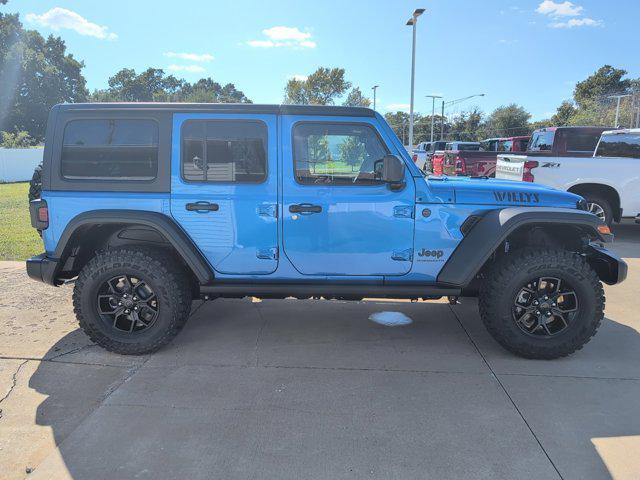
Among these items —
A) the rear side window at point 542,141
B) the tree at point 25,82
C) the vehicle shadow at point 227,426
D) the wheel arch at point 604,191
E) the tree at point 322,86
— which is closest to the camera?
the vehicle shadow at point 227,426

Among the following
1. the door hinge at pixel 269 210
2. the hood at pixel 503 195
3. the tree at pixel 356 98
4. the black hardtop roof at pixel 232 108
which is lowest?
the door hinge at pixel 269 210

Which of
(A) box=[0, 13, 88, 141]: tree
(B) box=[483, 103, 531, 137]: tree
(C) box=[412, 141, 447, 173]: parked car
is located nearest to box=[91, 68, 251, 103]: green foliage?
(A) box=[0, 13, 88, 141]: tree

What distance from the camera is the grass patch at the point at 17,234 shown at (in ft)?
23.1

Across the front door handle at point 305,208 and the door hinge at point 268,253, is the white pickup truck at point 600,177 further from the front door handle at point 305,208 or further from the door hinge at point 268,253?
the door hinge at point 268,253

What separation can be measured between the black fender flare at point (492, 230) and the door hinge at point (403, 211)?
1.57ft

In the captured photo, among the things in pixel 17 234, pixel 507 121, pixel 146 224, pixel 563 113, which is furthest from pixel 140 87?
pixel 146 224

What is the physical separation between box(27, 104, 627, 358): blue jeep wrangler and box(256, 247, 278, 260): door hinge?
11mm

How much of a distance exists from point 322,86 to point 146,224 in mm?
29250

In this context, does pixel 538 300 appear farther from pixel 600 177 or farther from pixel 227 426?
pixel 600 177

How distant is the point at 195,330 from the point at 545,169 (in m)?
6.49

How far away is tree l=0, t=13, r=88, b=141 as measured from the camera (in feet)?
147

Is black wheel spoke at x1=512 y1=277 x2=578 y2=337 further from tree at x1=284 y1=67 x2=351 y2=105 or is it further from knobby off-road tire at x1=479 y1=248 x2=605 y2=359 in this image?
tree at x1=284 y1=67 x2=351 y2=105

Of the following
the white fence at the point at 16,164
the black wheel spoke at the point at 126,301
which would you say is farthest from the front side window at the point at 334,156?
the white fence at the point at 16,164

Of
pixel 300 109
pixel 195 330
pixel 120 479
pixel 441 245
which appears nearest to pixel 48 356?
pixel 195 330
